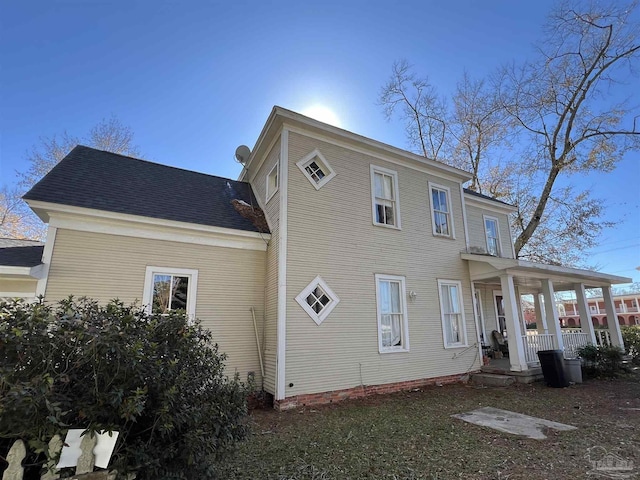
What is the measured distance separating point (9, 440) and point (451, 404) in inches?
282

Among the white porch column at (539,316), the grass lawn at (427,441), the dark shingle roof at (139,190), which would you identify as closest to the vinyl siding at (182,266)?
the dark shingle roof at (139,190)

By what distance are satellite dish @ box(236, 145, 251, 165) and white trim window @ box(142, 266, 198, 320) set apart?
17.5ft

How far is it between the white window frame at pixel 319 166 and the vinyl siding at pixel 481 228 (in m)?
6.72

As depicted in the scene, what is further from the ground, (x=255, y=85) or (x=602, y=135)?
(x=602, y=135)

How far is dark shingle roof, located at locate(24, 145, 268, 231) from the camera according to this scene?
6750mm

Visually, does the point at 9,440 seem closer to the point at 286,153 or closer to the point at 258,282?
the point at 258,282

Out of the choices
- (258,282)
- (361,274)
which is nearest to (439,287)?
(361,274)

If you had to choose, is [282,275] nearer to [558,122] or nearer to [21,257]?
[21,257]

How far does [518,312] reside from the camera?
10.9 meters

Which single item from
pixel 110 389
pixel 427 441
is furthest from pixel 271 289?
pixel 110 389

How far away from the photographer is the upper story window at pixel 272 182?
8470 mm

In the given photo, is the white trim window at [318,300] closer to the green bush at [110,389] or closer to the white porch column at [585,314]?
the green bush at [110,389]

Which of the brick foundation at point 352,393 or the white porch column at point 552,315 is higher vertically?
the white porch column at point 552,315

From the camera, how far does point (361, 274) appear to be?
8.28 metres
